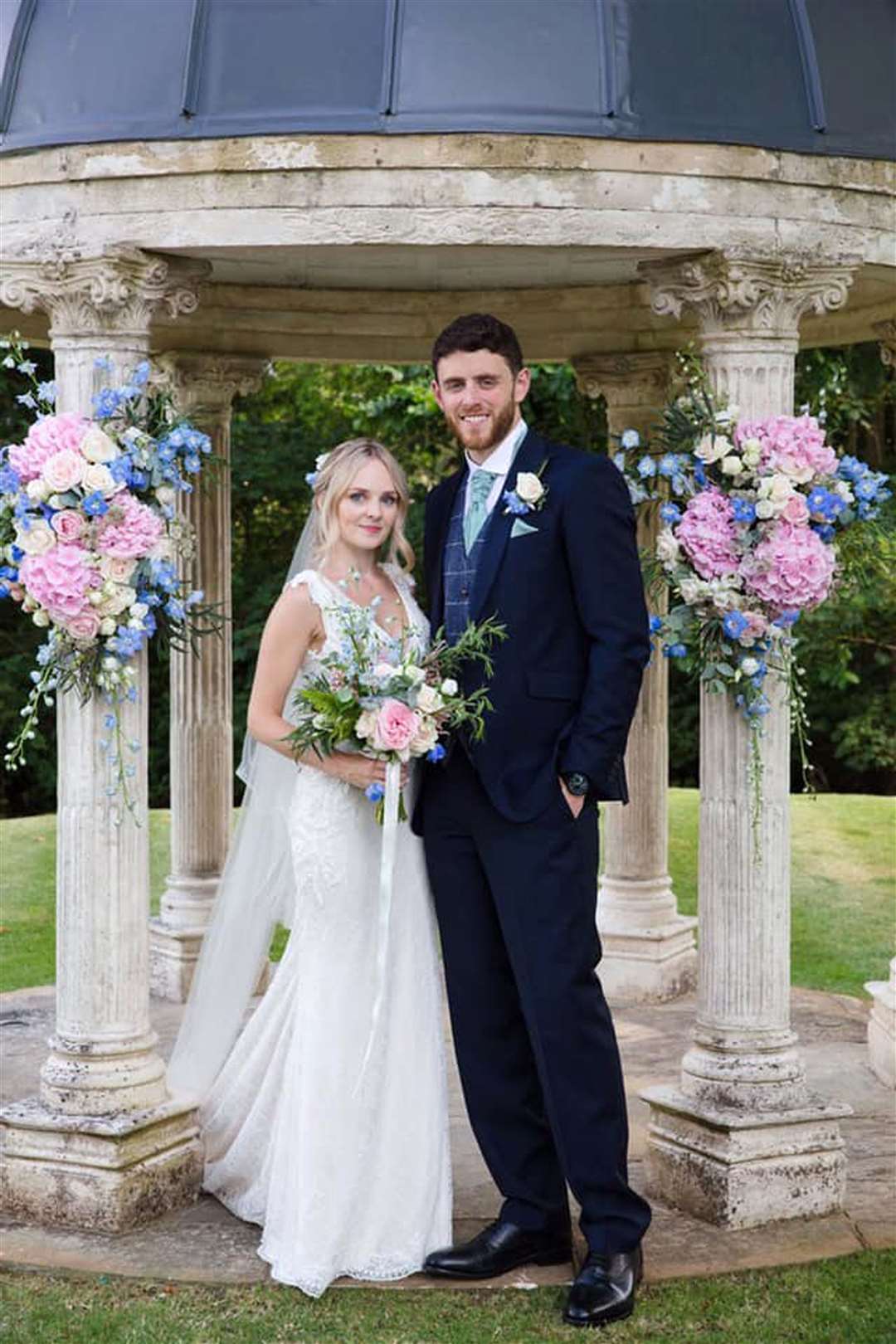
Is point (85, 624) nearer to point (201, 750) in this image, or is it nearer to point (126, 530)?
point (126, 530)

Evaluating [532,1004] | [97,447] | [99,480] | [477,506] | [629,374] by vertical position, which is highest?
[629,374]

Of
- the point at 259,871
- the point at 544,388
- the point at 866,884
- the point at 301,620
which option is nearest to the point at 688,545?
the point at 301,620

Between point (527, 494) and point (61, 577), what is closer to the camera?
point (527, 494)

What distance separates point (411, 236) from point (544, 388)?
1396 cm

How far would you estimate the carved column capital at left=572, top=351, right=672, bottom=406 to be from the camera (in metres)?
10.5

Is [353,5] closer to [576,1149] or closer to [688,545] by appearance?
[688,545]

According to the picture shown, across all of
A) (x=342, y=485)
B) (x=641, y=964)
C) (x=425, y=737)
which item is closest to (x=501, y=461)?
(x=342, y=485)

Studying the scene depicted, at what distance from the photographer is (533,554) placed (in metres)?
6.45

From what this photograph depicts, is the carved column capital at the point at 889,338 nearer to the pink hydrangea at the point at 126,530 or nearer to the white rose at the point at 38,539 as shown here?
the pink hydrangea at the point at 126,530

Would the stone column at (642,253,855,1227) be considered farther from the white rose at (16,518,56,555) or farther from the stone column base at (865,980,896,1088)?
the white rose at (16,518,56,555)

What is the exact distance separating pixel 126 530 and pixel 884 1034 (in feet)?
14.7

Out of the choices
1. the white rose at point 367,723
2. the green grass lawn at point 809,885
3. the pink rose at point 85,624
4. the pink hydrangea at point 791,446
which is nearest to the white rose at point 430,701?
the white rose at point 367,723

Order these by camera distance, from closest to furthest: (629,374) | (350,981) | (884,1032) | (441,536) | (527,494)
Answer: (527,494), (350,981), (441,536), (884,1032), (629,374)

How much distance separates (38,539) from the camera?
272 inches
